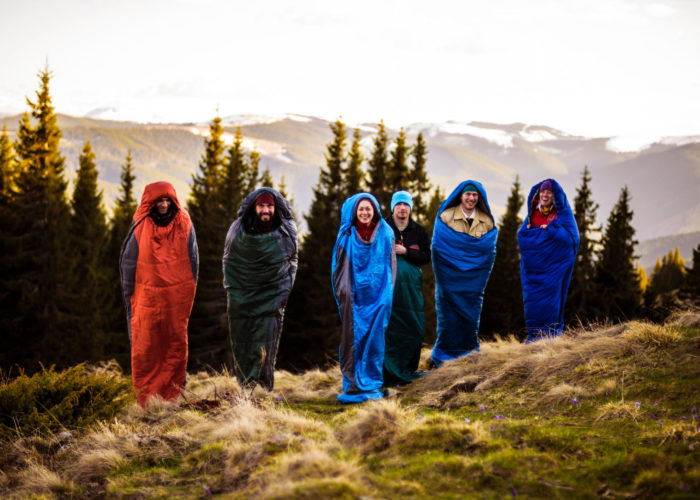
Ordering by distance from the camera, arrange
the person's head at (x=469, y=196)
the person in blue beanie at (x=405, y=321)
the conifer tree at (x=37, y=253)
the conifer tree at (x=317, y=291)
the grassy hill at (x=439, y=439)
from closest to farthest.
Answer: the grassy hill at (x=439, y=439) → the person in blue beanie at (x=405, y=321) → the person's head at (x=469, y=196) → the conifer tree at (x=37, y=253) → the conifer tree at (x=317, y=291)

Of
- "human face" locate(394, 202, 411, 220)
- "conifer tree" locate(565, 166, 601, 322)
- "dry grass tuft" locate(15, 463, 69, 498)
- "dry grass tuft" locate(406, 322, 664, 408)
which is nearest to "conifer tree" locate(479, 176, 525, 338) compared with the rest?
"conifer tree" locate(565, 166, 601, 322)

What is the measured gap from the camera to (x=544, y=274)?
8977 millimetres

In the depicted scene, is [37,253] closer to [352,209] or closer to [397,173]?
[397,173]

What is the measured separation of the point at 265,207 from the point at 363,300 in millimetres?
1593

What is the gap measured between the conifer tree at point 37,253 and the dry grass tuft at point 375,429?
25595 millimetres

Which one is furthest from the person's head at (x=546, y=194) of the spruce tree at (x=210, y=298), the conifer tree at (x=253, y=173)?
the conifer tree at (x=253, y=173)

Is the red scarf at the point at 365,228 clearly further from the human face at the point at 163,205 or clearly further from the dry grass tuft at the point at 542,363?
the human face at the point at 163,205

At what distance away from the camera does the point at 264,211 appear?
289 inches

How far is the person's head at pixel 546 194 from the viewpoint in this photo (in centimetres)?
892

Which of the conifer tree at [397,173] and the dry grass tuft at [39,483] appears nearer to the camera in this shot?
the dry grass tuft at [39,483]

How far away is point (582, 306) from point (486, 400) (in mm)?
29459

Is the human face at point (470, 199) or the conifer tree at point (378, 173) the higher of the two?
the conifer tree at point (378, 173)

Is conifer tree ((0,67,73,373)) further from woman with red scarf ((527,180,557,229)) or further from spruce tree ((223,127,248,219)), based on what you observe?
woman with red scarf ((527,180,557,229))

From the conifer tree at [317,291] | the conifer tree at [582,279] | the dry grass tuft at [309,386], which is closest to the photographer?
the dry grass tuft at [309,386]
